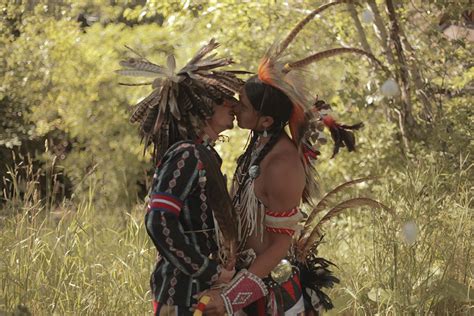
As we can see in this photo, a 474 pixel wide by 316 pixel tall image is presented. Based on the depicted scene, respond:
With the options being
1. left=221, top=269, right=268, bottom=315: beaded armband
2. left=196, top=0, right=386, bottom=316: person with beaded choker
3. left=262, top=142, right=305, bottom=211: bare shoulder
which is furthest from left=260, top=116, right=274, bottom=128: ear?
left=221, top=269, right=268, bottom=315: beaded armband

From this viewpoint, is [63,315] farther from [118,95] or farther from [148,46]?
[118,95]

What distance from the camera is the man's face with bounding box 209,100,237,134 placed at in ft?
8.60

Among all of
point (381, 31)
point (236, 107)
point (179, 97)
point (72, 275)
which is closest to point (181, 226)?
point (179, 97)

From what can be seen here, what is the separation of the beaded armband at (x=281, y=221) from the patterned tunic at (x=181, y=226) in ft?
0.76

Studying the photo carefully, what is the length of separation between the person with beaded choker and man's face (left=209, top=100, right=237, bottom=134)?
0.10 metres

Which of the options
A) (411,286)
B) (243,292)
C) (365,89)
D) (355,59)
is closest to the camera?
(243,292)

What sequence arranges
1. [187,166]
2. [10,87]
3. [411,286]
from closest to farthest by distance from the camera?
[187,166]
[411,286]
[10,87]

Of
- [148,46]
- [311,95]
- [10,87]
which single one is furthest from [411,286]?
[10,87]

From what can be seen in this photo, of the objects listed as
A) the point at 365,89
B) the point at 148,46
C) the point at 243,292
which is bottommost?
the point at 148,46

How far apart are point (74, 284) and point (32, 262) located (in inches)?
9.1

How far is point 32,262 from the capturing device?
4.12 metres

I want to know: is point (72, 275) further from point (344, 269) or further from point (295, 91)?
point (295, 91)

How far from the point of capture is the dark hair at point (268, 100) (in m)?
2.76

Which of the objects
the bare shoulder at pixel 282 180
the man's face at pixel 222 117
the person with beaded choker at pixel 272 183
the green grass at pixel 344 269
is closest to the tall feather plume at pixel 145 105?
the man's face at pixel 222 117
